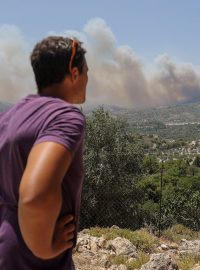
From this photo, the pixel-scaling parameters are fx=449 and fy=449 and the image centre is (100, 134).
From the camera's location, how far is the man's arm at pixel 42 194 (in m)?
1.23

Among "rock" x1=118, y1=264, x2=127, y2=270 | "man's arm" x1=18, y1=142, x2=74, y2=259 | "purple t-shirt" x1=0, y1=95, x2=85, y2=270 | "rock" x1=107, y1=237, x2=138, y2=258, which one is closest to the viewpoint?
"man's arm" x1=18, y1=142, x2=74, y2=259

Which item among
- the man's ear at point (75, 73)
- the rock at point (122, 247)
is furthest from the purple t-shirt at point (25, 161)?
the rock at point (122, 247)

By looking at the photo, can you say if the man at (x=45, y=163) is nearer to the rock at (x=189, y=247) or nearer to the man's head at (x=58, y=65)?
the man's head at (x=58, y=65)

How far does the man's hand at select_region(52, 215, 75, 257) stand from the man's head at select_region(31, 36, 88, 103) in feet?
1.39

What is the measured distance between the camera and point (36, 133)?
1362 mm

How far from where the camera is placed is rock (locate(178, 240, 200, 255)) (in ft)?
22.4

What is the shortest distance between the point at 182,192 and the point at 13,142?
44592 mm

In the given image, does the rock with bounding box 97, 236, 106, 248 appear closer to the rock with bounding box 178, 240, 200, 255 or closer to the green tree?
the rock with bounding box 178, 240, 200, 255

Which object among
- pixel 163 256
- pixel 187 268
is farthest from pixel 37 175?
pixel 187 268

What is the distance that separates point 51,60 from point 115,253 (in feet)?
16.2

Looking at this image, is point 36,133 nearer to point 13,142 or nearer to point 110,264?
point 13,142

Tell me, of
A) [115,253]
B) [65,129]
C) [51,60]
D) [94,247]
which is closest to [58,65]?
[51,60]

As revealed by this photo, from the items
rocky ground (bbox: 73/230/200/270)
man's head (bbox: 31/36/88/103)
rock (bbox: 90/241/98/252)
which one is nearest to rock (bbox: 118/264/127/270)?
rocky ground (bbox: 73/230/200/270)

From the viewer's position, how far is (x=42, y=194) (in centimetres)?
123
